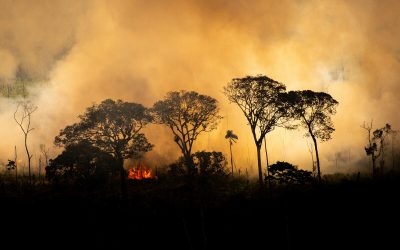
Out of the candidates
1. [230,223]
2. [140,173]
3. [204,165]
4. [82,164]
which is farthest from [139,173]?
[230,223]

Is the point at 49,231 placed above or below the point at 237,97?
below

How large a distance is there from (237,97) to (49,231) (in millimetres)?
33678

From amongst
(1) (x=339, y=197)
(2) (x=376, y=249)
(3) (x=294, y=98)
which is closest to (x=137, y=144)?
(3) (x=294, y=98)

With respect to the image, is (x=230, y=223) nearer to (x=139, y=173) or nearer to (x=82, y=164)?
(x=82, y=164)

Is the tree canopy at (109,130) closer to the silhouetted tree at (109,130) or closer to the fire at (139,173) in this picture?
the silhouetted tree at (109,130)

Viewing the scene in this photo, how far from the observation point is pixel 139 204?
52.2m

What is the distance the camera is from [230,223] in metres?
36.9

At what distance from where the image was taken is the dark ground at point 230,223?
31.6m

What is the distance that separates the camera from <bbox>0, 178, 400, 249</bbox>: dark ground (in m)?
31.6

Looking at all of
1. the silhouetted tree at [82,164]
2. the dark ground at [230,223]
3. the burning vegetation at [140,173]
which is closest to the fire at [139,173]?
the burning vegetation at [140,173]

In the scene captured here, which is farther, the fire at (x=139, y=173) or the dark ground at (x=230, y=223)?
the fire at (x=139, y=173)

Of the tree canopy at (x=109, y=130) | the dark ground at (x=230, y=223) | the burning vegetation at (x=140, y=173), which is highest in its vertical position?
the tree canopy at (x=109, y=130)

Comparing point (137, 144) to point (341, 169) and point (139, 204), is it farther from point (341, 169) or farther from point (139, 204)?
point (341, 169)

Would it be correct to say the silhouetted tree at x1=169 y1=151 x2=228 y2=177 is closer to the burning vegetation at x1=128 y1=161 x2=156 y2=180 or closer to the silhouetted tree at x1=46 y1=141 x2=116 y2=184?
the silhouetted tree at x1=46 y1=141 x2=116 y2=184
